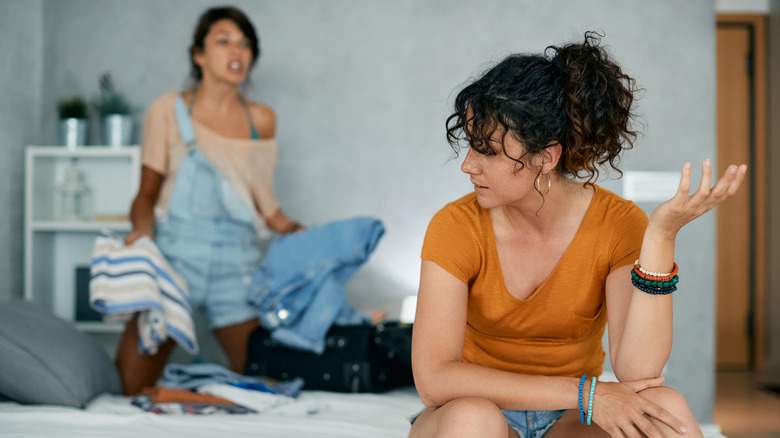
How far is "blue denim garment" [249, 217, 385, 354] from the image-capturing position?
220cm

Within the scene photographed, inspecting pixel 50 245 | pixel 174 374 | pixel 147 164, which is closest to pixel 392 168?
pixel 147 164

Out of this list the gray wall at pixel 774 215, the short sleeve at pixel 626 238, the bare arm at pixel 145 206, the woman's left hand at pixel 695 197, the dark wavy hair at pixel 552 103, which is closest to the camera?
the woman's left hand at pixel 695 197

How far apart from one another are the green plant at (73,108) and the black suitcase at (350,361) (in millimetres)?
1404

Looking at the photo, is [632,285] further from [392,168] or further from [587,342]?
[392,168]

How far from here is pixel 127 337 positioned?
2.20 metres

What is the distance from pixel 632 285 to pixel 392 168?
1.85m

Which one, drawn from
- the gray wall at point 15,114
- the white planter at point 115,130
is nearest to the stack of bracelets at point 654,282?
the white planter at point 115,130

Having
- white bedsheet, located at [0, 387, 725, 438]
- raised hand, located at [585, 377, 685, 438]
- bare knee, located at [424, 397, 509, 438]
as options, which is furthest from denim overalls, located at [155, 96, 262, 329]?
raised hand, located at [585, 377, 685, 438]

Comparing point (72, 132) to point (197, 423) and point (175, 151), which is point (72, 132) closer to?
point (175, 151)

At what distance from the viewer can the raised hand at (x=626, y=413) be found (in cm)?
107

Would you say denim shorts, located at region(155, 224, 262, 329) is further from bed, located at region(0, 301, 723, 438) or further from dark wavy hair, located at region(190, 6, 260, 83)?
dark wavy hair, located at region(190, 6, 260, 83)

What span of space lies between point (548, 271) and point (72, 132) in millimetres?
2301

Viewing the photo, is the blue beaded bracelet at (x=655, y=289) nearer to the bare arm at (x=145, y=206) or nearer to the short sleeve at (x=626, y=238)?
the short sleeve at (x=626, y=238)

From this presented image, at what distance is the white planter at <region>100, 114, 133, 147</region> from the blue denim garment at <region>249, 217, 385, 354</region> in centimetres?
95
